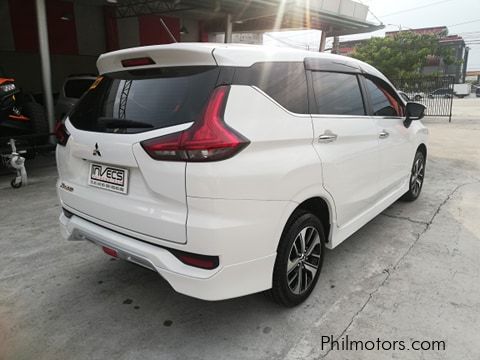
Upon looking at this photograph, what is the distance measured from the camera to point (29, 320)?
266 centimetres

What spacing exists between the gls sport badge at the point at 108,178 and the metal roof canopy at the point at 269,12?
35.4 feet

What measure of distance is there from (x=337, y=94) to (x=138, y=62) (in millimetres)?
1540

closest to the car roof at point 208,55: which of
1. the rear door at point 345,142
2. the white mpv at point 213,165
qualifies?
the white mpv at point 213,165

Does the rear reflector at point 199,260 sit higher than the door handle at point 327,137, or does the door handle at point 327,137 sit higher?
the door handle at point 327,137

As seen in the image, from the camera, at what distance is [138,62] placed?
2.50 metres

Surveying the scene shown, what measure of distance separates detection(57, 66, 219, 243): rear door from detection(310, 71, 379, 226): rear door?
38.0 inches

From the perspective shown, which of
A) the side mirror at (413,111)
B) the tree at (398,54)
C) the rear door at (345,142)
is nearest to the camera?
the rear door at (345,142)

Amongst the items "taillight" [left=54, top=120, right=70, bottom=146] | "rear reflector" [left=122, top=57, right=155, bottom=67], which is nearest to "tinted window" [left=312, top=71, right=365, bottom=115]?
"rear reflector" [left=122, top=57, right=155, bottom=67]

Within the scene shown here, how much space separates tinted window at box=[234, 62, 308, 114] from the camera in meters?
2.26

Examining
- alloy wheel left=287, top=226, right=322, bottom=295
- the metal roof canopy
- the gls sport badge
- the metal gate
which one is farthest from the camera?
the metal gate

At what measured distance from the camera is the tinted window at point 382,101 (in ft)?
11.9

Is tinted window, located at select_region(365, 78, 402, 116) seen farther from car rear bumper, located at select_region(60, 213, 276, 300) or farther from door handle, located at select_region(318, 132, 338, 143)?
car rear bumper, located at select_region(60, 213, 276, 300)

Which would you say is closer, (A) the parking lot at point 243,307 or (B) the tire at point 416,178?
(A) the parking lot at point 243,307

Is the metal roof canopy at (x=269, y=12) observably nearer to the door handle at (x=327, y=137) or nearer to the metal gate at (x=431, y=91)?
the metal gate at (x=431, y=91)
